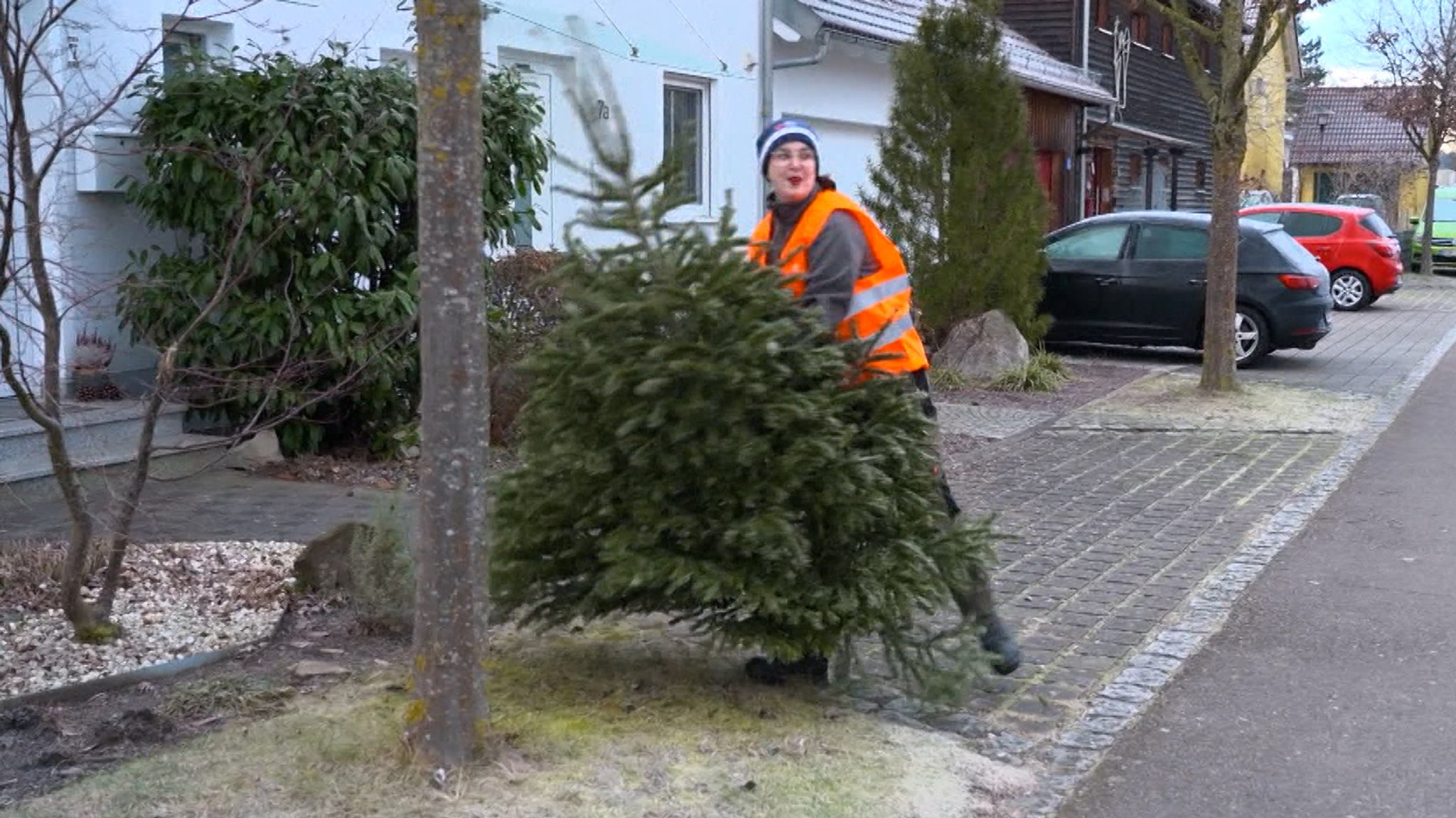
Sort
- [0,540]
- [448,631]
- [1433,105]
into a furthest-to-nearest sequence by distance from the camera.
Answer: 1. [1433,105]
2. [0,540]
3. [448,631]

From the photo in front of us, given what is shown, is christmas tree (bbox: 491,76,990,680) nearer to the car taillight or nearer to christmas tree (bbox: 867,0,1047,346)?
christmas tree (bbox: 867,0,1047,346)

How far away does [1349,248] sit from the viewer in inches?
976

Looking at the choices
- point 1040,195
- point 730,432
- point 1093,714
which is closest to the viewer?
point 730,432

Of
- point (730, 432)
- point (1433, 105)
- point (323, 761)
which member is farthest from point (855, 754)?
point (1433, 105)

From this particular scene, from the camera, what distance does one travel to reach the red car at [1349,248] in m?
24.7

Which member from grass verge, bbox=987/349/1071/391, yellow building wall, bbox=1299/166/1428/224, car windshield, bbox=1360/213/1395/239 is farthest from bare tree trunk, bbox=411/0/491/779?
yellow building wall, bbox=1299/166/1428/224

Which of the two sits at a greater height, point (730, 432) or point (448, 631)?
point (730, 432)

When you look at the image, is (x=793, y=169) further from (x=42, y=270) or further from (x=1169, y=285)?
(x=1169, y=285)

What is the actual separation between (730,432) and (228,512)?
408 centimetres

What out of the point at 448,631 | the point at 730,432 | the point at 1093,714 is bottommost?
the point at 1093,714

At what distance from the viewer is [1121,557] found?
7914mm

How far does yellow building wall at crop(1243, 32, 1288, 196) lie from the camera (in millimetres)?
42562

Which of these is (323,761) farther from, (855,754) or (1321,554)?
(1321,554)

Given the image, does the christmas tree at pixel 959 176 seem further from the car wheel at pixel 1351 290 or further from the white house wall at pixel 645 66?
the car wheel at pixel 1351 290
